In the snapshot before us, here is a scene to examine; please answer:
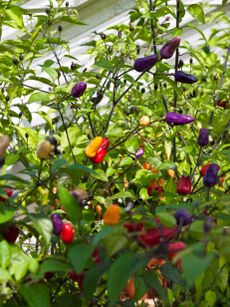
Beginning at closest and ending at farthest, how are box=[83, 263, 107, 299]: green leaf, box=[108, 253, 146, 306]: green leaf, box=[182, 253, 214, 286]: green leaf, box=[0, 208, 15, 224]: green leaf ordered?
1. box=[182, 253, 214, 286]: green leaf
2. box=[108, 253, 146, 306]: green leaf
3. box=[83, 263, 107, 299]: green leaf
4. box=[0, 208, 15, 224]: green leaf

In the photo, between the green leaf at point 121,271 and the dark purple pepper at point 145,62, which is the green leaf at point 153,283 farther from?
the dark purple pepper at point 145,62

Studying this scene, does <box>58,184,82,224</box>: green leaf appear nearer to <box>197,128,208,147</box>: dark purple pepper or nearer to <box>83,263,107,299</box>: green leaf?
<box>83,263,107,299</box>: green leaf

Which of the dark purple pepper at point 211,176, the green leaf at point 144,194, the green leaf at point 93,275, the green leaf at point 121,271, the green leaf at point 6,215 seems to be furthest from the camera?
the green leaf at point 144,194

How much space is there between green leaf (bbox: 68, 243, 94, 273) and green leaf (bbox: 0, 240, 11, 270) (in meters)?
0.20

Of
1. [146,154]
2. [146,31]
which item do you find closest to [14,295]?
[146,154]

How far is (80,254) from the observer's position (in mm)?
1011

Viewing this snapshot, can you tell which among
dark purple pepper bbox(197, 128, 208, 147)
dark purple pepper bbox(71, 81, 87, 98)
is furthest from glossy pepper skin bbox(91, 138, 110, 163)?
dark purple pepper bbox(197, 128, 208, 147)

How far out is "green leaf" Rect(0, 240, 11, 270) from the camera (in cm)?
119

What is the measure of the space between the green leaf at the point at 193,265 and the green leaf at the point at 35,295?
412mm

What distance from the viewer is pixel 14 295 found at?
138 centimetres

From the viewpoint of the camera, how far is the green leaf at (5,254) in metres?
1.19

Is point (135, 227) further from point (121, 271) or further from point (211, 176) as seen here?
point (211, 176)

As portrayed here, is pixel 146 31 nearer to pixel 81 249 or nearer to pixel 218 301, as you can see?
pixel 218 301

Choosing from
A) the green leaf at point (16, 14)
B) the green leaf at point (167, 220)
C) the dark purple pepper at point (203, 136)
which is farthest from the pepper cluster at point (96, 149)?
the green leaf at point (16, 14)
